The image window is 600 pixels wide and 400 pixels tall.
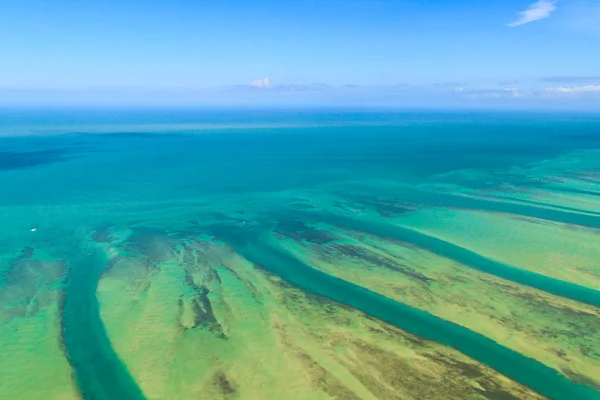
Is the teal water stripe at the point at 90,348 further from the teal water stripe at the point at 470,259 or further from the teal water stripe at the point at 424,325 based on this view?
the teal water stripe at the point at 470,259

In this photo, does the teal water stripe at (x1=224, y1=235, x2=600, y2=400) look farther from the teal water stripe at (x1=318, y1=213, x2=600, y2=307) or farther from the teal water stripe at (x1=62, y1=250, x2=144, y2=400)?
the teal water stripe at (x1=62, y1=250, x2=144, y2=400)

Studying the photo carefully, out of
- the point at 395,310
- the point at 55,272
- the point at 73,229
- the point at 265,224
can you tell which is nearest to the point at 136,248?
the point at 55,272

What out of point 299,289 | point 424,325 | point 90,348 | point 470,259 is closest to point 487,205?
point 470,259

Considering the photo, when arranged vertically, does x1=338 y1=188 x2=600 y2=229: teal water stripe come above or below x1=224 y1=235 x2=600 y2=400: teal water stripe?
above

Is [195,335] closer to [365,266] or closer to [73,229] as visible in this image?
[365,266]

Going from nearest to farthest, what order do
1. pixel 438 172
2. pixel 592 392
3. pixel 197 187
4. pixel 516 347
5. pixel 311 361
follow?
pixel 592 392 → pixel 311 361 → pixel 516 347 → pixel 197 187 → pixel 438 172

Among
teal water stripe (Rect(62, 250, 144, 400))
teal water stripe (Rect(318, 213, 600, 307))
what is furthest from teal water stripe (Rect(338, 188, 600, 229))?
teal water stripe (Rect(62, 250, 144, 400))
